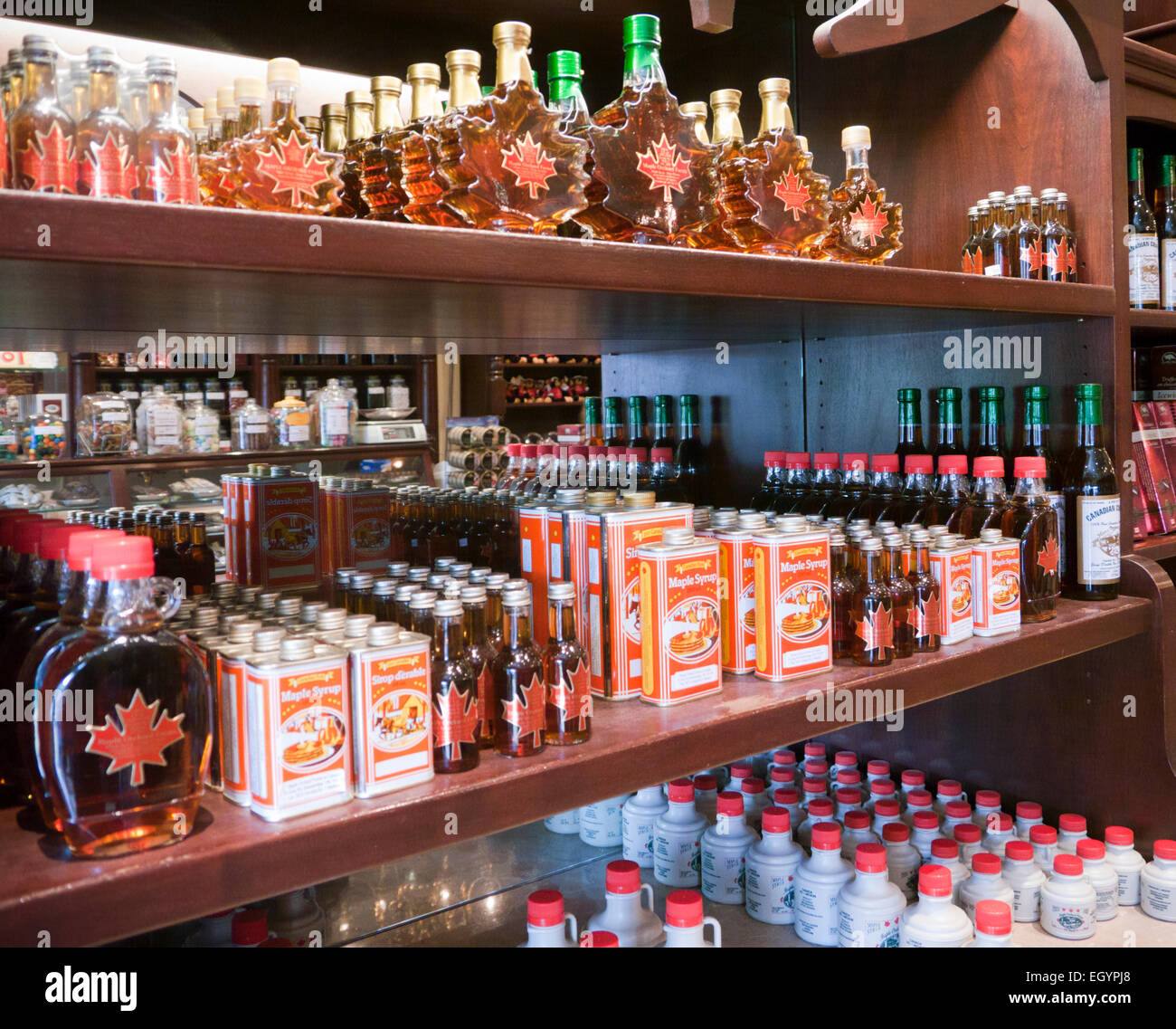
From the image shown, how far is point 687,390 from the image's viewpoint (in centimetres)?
229

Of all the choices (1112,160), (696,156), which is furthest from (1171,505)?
(696,156)

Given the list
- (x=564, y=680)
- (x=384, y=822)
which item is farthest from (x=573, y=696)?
(x=384, y=822)

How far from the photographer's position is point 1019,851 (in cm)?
169

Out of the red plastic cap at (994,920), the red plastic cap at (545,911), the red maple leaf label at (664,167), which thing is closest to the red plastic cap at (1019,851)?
the red plastic cap at (994,920)

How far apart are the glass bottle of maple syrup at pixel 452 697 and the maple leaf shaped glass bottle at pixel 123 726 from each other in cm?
22

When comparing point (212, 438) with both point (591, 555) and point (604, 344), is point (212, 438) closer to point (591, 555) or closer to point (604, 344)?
point (604, 344)

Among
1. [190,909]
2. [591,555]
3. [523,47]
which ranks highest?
[523,47]

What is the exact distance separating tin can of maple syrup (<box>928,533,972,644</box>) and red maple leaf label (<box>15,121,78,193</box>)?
117 cm

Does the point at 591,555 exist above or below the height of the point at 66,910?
above

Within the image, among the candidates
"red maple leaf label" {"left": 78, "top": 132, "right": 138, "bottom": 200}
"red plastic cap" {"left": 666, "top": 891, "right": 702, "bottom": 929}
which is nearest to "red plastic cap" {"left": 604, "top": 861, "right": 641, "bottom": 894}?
"red plastic cap" {"left": 666, "top": 891, "right": 702, "bottom": 929}

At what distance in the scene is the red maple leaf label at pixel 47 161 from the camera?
2.54ft

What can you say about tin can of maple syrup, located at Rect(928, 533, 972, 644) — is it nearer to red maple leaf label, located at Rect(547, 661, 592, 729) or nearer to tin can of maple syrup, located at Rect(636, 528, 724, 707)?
tin can of maple syrup, located at Rect(636, 528, 724, 707)
